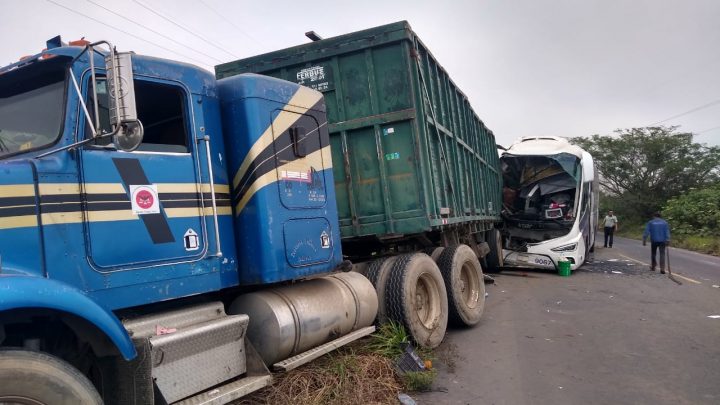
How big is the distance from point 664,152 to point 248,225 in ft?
126

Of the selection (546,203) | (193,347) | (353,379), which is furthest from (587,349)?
(546,203)

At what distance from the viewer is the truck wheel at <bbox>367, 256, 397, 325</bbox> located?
18.1ft

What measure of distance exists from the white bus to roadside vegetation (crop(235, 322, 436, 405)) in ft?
27.7

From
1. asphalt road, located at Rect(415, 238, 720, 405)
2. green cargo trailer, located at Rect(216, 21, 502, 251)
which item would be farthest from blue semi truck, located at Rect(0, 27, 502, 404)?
asphalt road, located at Rect(415, 238, 720, 405)

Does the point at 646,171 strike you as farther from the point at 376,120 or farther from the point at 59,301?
the point at 59,301

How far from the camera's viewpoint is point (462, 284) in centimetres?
728

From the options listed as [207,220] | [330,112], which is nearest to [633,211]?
[330,112]

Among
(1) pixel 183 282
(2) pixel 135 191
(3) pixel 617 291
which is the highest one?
(2) pixel 135 191

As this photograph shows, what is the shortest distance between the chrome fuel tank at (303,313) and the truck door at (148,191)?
681 mm

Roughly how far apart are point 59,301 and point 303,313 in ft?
6.45

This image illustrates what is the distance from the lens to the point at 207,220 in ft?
11.7

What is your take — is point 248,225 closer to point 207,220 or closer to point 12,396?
point 207,220

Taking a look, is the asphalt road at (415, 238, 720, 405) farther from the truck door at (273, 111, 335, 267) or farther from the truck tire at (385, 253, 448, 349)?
the truck door at (273, 111, 335, 267)

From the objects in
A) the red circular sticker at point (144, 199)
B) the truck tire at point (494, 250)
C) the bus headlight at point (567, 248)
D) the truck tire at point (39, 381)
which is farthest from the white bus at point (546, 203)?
the truck tire at point (39, 381)
